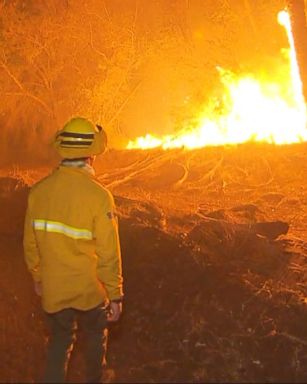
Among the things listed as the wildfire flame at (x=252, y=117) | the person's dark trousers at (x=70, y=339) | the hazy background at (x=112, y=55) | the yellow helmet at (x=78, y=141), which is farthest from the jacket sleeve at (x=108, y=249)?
Answer: the hazy background at (x=112, y=55)

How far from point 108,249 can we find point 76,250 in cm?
22

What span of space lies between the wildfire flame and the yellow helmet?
10.6 m

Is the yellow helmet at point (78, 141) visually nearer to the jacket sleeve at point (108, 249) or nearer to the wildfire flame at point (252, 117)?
the jacket sleeve at point (108, 249)

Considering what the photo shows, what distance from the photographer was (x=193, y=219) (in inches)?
333

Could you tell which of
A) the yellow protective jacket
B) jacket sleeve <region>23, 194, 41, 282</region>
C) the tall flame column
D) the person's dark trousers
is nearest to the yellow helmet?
the yellow protective jacket

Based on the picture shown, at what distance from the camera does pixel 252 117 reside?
51.9 ft

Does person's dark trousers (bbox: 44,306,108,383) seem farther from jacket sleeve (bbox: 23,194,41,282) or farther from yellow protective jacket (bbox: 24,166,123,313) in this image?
jacket sleeve (bbox: 23,194,41,282)

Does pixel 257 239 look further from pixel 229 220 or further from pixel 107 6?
pixel 107 6

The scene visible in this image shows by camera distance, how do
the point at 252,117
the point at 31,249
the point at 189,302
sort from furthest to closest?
the point at 252,117, the point at 189,302, the point at 31,249

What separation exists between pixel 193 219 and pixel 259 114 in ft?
27.3

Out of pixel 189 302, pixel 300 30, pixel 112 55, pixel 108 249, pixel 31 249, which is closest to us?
pixel 108 249

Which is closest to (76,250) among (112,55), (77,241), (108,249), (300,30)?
(77,241)

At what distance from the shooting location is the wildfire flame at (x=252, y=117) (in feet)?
49.1

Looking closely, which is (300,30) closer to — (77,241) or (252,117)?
(252,117)
